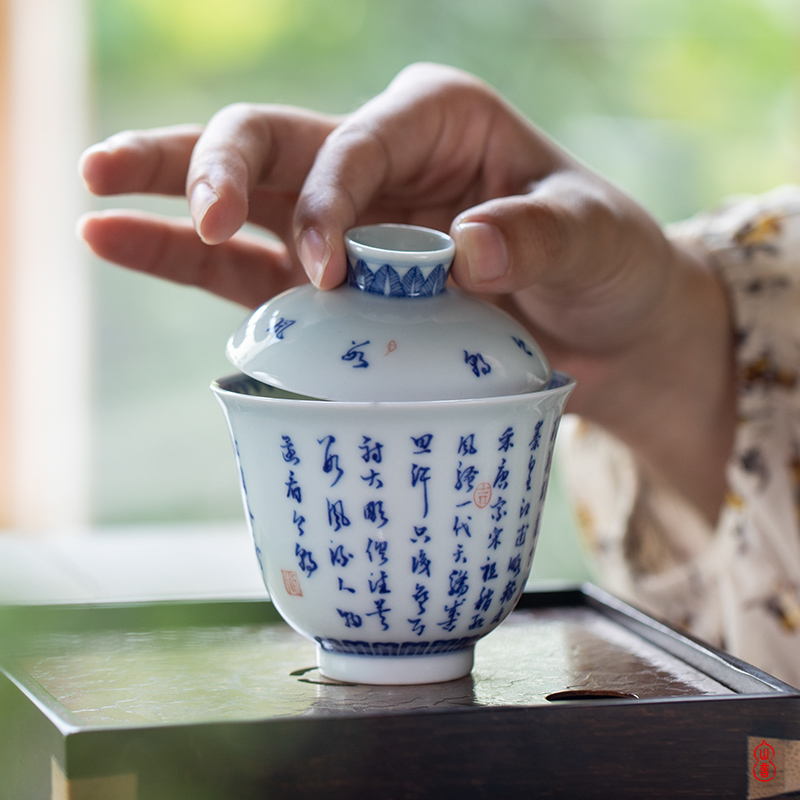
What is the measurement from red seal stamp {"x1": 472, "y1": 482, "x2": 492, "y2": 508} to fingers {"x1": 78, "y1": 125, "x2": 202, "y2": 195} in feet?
1.34

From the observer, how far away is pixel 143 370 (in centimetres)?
264

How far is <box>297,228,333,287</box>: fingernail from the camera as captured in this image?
54 cm

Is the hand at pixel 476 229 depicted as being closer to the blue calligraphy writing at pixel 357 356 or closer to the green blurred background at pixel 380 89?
the blue calligraphy writing at pixel 357 356

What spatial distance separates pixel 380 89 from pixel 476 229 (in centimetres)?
203

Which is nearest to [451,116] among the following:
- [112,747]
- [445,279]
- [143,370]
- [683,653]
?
[445,279]

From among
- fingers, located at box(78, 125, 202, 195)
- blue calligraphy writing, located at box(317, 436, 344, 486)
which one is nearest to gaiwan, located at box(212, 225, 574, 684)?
blue calligraphy writing, located at box(317, 436, 344, 486)

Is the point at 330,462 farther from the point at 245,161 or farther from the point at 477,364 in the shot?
the point at 245,161

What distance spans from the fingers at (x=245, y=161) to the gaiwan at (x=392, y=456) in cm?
7

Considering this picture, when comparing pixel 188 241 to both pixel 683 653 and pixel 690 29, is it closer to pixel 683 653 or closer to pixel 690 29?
pixel 683 653

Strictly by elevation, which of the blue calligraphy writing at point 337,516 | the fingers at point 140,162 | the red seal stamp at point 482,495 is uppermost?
the fingers at point 140,162

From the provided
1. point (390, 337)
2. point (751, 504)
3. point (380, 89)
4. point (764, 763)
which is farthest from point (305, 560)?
point (380, 89)

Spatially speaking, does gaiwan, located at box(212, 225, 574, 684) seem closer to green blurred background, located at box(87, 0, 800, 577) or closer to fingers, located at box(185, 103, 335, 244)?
fingers, located at box(185, 103, 335, 244)

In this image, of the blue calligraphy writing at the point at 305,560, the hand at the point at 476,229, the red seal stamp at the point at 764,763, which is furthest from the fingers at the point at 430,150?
the red seal stamp at the point at 764,763

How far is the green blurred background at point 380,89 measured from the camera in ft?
8.00
